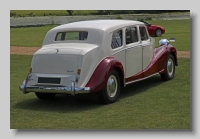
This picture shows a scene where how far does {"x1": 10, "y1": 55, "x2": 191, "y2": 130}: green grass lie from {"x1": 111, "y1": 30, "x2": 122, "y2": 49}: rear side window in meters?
1.17

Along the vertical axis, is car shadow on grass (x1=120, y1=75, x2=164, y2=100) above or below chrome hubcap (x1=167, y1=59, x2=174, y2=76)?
below

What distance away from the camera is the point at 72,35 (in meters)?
9.48

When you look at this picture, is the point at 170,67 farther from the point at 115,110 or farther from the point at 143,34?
the point at 115,110

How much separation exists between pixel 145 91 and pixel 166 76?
138cm

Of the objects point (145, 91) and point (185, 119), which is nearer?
point (185, 119)

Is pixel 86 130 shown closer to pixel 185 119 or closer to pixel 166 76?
pixel 185 119

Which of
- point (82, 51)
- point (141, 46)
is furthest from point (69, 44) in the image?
point (141, 46)

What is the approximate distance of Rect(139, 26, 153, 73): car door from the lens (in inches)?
416

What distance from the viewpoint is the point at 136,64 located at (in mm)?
10180

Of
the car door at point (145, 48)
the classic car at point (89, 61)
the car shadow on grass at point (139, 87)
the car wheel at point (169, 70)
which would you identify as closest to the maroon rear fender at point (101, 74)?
the classic car at point (89, 61)

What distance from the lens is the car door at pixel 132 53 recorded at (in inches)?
387

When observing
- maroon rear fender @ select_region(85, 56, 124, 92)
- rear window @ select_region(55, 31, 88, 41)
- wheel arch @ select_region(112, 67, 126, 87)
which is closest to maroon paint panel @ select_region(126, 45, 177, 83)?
wheel arch @ select_region(112, 67, 126, 87)

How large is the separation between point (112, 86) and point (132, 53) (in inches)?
47.9

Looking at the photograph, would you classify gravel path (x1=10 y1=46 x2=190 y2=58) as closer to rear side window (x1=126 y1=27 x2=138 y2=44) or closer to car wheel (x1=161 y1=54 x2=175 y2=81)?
car wheel (x1=161 y1=54 x2=175 y2=81)
